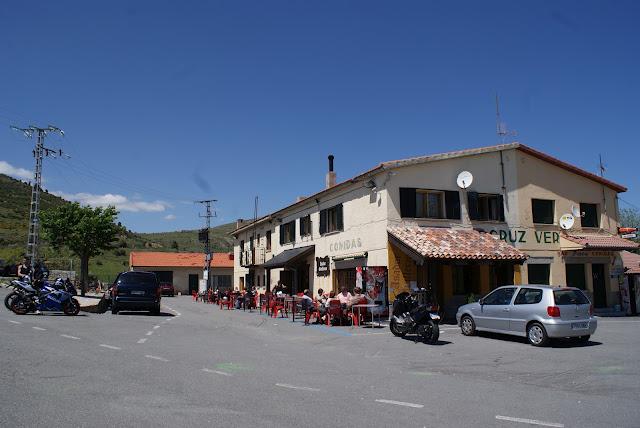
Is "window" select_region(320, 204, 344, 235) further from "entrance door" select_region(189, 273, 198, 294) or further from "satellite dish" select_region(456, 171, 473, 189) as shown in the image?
"entrance door" select_region(189, 273, 198, 294)

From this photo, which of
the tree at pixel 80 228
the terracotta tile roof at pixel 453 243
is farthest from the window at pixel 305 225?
the tree at pixel 80 228

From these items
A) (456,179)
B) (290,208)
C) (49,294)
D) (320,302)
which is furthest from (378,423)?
(290,208)

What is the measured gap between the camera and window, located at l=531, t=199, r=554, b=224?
23.4 metres

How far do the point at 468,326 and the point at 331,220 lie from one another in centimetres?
1146

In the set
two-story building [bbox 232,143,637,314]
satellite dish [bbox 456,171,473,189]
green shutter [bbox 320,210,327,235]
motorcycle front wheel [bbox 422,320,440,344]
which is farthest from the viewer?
green shutter [bbox 320,210,327,235]

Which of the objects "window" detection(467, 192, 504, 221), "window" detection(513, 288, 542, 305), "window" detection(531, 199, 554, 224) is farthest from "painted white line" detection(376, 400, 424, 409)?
"window" detection(531, 199, 554, 224)

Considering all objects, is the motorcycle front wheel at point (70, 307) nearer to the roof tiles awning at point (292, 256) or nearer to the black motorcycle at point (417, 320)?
the roof tiles awning at point (292, 256)

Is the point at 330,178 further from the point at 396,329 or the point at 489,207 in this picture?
the point at 396,329

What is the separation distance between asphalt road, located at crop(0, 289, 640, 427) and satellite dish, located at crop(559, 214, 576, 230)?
397 inches

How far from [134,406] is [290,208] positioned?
23823 mm

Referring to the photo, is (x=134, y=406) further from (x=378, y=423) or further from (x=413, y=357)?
(x=413, y=357)

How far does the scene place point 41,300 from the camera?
17500 mm

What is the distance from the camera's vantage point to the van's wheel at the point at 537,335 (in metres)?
12.5

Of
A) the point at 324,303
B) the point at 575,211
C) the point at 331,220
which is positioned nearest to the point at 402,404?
the point at 324,303
